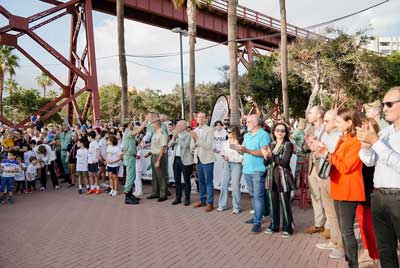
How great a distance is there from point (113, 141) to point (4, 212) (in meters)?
3.14

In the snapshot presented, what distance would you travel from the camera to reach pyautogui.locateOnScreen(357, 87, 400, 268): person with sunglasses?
2.92m

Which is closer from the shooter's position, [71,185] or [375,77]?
[71,185]

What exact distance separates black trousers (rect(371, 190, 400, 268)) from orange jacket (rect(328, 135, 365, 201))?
1.65 ft

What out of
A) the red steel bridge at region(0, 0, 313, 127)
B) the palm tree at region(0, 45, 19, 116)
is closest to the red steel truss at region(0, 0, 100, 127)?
the red steel bridge at region(0, 0, 313, 127)

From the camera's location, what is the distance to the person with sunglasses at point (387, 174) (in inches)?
115

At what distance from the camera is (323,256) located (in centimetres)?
490

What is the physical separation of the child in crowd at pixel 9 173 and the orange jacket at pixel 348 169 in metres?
8.72

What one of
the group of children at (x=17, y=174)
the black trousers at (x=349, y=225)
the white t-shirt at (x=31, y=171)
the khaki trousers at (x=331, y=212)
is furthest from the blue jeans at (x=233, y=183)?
the white t-shirt at (x=31, y=171)

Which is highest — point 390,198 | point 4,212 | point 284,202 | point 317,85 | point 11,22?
point 11,22

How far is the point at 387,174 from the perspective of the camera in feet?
10.0

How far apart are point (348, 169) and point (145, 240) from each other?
11.3ft

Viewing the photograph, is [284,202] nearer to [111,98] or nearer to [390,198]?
[390,198]

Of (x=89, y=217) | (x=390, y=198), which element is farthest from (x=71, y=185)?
(x=390, y=198)

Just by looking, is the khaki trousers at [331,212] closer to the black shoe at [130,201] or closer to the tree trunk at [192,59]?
the black shoe at [130,201]
